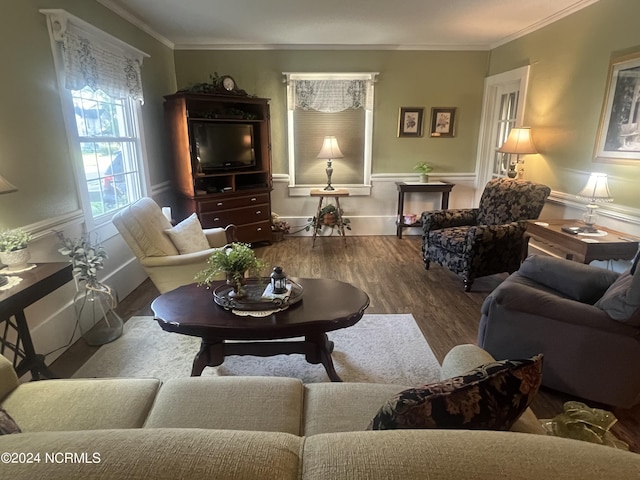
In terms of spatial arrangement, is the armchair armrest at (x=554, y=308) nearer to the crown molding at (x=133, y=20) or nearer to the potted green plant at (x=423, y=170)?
Answer: the potted green plant at (x=423, y=170)

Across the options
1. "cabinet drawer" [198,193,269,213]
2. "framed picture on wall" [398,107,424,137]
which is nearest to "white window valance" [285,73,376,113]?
"framed picture on wall" [398,107,424,137]

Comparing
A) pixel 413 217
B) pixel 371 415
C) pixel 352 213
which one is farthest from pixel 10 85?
pixel 413 217

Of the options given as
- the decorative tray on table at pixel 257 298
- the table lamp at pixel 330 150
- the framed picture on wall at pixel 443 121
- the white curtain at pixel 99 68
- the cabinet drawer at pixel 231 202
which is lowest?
the decorative tray on table at pixel 257 298

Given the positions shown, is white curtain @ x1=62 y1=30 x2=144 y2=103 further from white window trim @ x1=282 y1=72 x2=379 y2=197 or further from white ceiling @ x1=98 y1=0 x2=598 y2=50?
white window trim @ x1=282 y1=72 x2=379 y2=197

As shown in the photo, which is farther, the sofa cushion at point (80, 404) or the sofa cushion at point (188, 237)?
the sofa cushion at point (188, 237)

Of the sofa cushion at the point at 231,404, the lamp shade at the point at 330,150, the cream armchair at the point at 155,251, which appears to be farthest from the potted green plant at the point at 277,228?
the sofa cushion at the point at 231,404

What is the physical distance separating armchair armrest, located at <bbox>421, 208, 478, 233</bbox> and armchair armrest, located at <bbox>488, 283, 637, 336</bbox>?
1847 mm

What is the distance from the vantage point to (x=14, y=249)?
197 cm

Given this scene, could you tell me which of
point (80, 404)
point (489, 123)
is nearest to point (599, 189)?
point (489, 123)

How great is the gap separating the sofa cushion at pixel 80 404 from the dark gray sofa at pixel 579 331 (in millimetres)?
1772

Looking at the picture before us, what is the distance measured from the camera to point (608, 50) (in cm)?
299

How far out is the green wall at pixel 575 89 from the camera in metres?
2.87

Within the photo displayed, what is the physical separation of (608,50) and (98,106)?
421 cm

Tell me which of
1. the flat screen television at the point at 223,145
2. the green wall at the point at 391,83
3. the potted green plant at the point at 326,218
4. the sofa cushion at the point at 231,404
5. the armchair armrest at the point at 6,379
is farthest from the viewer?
the potted green plant at the point at 326,218
